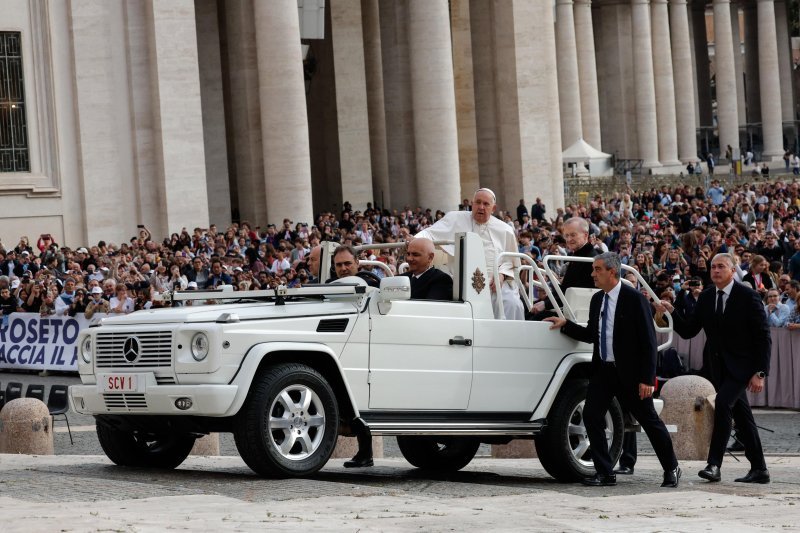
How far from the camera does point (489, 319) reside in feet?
43.6

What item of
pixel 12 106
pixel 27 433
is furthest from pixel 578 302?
pixel 12 106

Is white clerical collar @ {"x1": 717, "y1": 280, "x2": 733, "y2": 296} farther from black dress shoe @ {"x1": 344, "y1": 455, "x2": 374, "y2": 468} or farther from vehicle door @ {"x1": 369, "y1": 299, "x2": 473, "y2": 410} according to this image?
black dress shoe @ {"x1": 344, "y1": 455, "x2": 374, "y2": 468}

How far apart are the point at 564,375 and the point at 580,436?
1.87 feet

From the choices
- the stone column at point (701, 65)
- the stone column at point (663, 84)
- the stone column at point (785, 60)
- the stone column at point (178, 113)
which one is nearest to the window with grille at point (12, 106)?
the stone column at point (178, 113)

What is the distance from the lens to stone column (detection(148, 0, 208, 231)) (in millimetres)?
37844

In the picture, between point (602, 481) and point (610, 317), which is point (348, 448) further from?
point (610, 317)

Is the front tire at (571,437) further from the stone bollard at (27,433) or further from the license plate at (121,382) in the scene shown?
the stone bollard at (27,433)

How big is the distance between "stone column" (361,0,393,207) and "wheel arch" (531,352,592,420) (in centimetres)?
3920

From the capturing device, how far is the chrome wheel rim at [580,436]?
538 inches

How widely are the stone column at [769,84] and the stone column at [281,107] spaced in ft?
208

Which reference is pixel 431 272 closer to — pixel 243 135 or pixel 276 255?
pixel 276 255

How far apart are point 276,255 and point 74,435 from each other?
42.6 ft

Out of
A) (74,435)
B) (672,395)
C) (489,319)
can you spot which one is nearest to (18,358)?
(74,435)

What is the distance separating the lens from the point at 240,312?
12.3 meters
